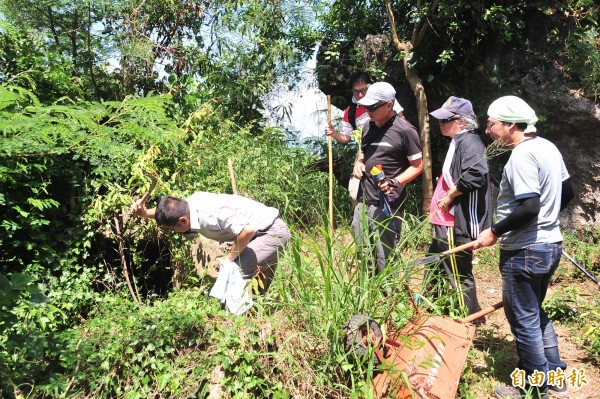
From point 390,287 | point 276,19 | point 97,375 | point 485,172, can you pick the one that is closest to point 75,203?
point 97,375

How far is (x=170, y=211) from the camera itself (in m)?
4.14

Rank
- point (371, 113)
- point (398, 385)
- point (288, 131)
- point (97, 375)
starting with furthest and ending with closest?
1. point (288, 131)
2. point (371, 113)
3. point (97, 375)
4. point (398, 385)

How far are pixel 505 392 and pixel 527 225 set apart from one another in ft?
3.69

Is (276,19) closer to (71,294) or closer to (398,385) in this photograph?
(71,294)

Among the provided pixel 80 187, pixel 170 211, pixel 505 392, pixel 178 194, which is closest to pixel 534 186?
pixel 505 392

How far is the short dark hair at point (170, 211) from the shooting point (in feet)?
13.6

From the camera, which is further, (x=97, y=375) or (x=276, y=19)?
(x=276, y=19)

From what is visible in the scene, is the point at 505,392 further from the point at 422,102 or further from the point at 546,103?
the point at 546,103

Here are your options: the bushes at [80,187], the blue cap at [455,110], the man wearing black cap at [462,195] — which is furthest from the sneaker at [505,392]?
the blue cap at [455,110]

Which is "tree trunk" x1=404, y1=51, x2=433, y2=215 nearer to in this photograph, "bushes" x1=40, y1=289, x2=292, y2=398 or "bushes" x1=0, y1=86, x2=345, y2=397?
"bushes" x1=0, y1=86, x2=345, y2=397

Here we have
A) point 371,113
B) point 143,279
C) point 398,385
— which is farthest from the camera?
point 143,279

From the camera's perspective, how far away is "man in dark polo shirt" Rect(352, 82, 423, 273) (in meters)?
→ 4.62

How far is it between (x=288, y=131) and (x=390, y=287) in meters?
5.32

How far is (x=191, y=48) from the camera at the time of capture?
826 centimetres
